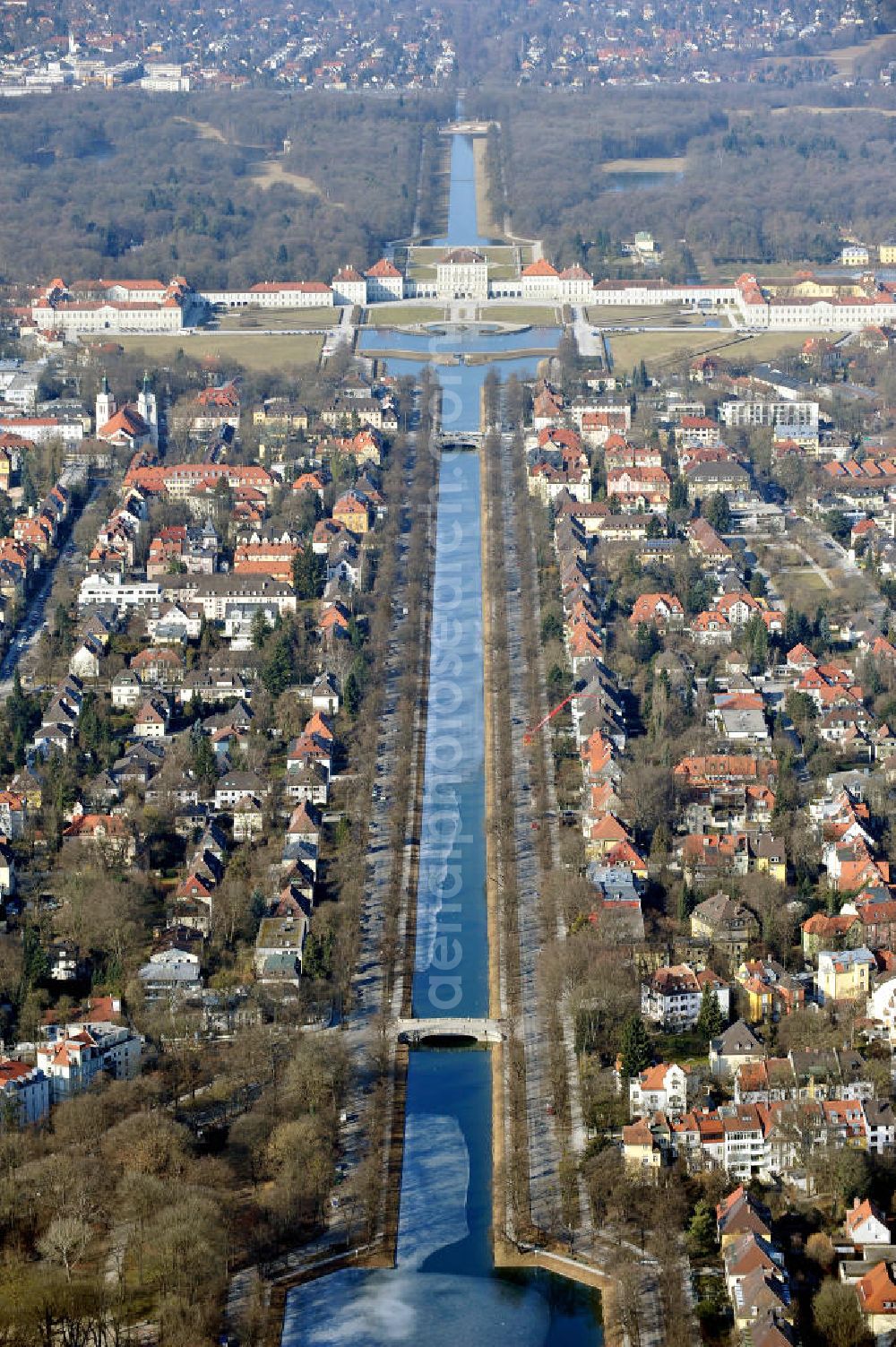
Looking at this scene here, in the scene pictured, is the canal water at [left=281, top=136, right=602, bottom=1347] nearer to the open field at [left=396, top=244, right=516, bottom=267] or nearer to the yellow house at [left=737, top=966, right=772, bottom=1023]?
the yellow house at [left=737, top=966, right=772, bottom=1023]

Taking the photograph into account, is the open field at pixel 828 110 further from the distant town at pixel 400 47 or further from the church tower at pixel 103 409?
→ the church tower at pixel 103 409

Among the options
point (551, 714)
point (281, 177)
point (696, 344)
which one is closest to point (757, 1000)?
point (551, 714)

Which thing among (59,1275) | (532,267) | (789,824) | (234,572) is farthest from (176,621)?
(532,267)

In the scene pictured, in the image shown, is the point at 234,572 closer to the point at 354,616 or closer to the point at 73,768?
the point at 354,616

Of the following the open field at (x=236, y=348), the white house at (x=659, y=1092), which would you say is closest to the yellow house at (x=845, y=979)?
the white house at (x=659, y=1092)

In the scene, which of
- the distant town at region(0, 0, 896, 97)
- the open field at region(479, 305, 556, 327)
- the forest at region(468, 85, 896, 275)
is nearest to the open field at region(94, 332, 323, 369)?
the open field at region(479, 305, 556, 327)
